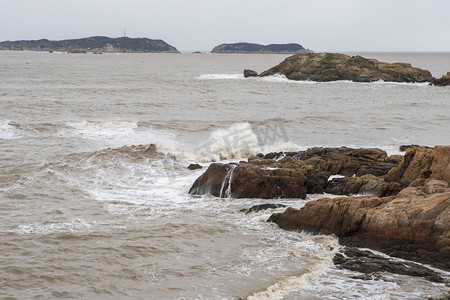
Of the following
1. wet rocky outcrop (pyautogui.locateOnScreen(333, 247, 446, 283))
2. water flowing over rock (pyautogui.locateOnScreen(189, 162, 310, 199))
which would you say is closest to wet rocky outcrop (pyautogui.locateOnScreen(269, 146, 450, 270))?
wet rocky outcrop (pyautogui.locateOnScreen(333, 247, 446, 283))

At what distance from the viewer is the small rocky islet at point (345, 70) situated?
Answer: 209ft

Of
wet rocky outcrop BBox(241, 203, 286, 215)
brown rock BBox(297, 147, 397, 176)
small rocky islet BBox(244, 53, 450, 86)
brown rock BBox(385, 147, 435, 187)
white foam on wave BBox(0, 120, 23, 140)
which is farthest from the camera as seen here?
small rocky islet BBox(244, 53, 450, 86)

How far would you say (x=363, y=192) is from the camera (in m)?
14.6

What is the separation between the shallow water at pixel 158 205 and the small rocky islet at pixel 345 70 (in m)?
27.7

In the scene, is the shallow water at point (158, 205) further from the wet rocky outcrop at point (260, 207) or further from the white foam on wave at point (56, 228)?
the wet rocky outcrop at point (260, 207)

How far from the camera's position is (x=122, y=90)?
48562 mm

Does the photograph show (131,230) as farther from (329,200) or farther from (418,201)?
(418,201)

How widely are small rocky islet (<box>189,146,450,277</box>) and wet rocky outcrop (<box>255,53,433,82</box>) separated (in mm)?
48562

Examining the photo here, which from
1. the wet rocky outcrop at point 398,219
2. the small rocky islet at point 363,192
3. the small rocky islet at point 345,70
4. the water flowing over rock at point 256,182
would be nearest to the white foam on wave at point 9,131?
the small rocky islet at point 363,192

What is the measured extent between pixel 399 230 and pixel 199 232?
15.6 ft

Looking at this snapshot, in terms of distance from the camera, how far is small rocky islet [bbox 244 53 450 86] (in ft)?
209

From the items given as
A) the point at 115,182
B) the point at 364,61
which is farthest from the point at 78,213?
the point at 364,61

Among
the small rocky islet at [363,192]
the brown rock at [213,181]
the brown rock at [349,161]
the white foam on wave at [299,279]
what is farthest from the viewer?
the brown rock at [349,161]

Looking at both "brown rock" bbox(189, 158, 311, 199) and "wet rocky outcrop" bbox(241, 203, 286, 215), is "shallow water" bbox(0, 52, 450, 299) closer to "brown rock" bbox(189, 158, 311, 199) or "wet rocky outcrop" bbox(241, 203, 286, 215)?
"wet rocky outcrop" bbox(241, 203, 286, 215)
